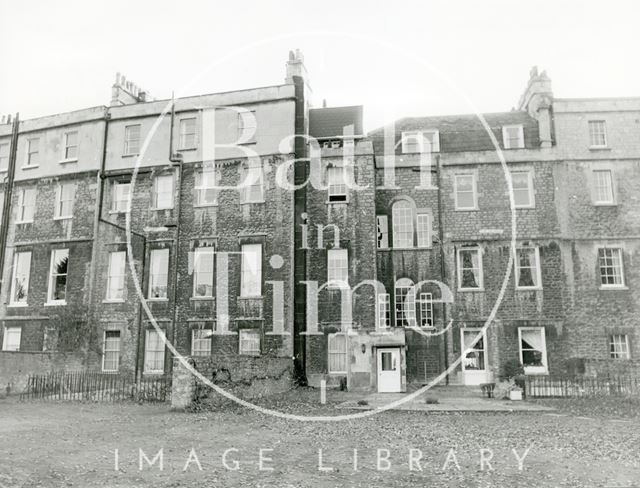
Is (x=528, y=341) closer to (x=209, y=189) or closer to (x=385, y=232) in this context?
(x=385, y=232)

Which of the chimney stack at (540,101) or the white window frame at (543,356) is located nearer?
the white window frame at (543,356)

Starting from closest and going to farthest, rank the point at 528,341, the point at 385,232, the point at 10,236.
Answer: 1. the point at 528,341
2. the point at 385,232
3. the point at 10,236

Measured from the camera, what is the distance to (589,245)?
26641 millimetres

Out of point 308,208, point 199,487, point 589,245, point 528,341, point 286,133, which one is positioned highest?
point 286,133

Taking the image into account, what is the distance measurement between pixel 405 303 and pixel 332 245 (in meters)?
4.55

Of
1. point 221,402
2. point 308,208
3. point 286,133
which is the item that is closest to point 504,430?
point 221,402

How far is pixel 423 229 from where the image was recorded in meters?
27.9

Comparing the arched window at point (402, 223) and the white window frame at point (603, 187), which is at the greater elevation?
the white window frame at point (603, 187)

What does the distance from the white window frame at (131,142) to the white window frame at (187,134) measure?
2.42m

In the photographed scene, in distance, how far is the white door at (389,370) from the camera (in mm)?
23688

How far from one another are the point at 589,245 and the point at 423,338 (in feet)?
29.5

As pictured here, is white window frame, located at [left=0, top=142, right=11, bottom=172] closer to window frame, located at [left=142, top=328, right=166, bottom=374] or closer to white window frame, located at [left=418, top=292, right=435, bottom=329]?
window frame, located at [left=142, top=328, right=166, bottom=374]

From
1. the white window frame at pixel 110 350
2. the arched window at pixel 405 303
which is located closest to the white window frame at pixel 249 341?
the white window frame at pixel 110 350

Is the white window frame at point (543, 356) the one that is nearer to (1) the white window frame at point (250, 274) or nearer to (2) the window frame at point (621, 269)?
(2) the window frame at point (621, 269)
